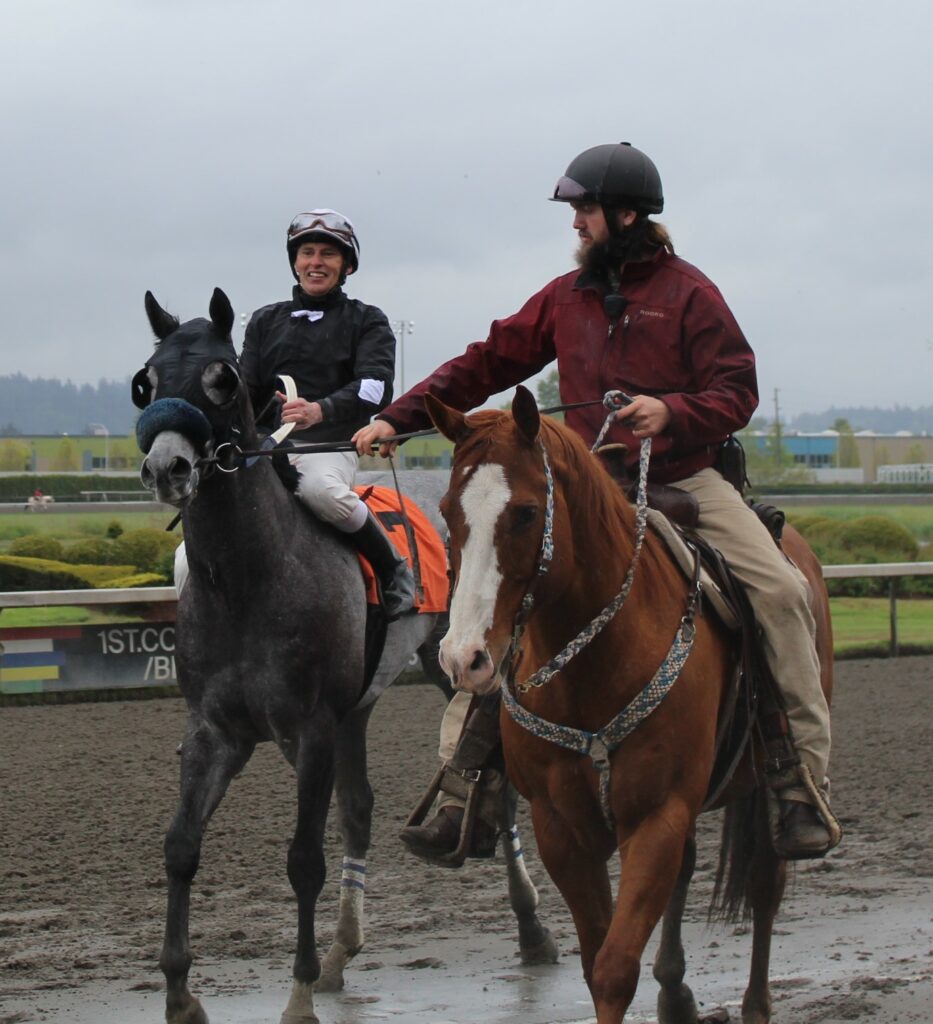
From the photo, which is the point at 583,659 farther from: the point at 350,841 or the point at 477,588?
the point at 350,841

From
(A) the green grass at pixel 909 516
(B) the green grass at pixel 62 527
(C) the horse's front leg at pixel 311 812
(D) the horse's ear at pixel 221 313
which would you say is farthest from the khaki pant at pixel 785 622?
(A) the green grass at pixel 909 516

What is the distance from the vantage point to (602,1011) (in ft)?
12.4

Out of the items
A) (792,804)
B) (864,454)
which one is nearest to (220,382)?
(792,804)

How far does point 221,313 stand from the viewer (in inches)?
220

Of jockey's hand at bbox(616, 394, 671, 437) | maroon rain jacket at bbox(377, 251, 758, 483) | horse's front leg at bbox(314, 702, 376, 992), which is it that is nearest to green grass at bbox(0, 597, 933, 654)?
horse's front leg at bbox(314, 702, 376, 992)

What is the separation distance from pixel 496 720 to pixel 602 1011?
1.11m

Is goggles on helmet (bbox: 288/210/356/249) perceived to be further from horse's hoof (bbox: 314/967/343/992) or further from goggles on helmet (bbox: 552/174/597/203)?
horse's hoof (bbox: 314/967/343/992)

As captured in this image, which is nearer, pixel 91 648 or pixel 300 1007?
pixel 300 1007

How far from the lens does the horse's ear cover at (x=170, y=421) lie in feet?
16.8

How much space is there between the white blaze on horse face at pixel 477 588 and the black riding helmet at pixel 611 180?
142 cm

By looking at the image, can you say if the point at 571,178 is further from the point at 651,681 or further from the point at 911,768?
the point at 911,768

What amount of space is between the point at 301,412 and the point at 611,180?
68.8 inches

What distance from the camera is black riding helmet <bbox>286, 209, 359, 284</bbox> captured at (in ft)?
21.3

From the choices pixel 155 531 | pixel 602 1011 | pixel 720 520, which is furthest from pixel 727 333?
pixel 155 531
